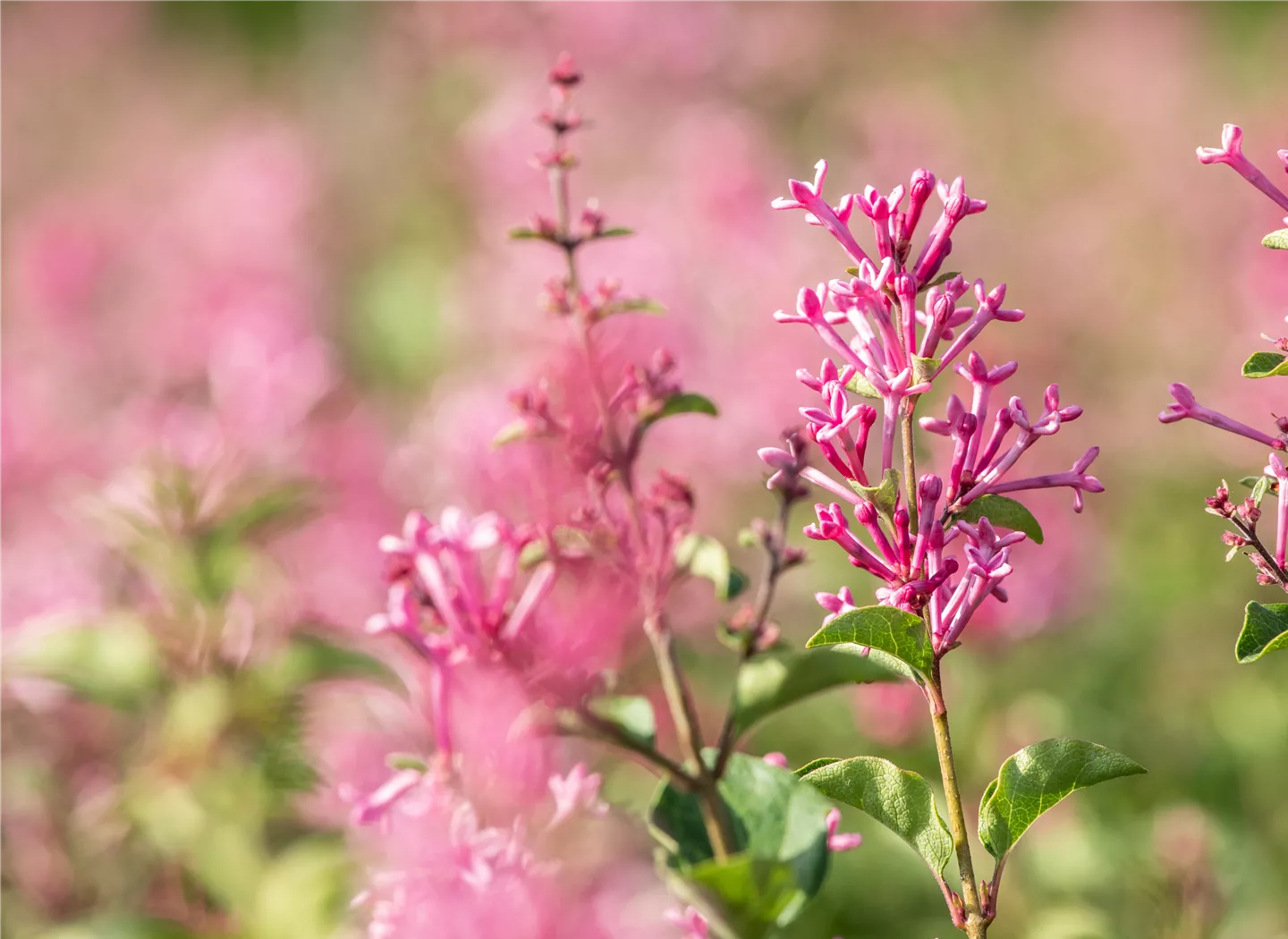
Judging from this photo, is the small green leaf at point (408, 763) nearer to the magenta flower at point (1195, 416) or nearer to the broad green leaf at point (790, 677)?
the broad green leaf at point (790, 677)

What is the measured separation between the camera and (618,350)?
106 centimetres

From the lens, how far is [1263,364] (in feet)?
2.19

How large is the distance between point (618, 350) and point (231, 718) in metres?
0.56

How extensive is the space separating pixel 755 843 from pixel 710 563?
0.18 m

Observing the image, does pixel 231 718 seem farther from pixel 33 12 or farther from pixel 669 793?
pixel 33 12

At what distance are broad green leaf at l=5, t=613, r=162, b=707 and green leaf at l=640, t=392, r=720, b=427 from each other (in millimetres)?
657

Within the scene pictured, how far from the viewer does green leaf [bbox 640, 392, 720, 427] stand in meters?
0.80

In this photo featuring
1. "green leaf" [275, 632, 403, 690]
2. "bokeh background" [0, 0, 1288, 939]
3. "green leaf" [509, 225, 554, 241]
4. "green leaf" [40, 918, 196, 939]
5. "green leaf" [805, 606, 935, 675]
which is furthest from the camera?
"bokeh background" [0, 0, 1288, 939]

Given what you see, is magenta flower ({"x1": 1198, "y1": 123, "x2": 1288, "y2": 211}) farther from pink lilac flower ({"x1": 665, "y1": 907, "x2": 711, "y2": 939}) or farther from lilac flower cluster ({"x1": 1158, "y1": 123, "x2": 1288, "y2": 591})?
pink lilac flower ({"x1": 665, "y1": 907, "x2": 711, "y2": 939})

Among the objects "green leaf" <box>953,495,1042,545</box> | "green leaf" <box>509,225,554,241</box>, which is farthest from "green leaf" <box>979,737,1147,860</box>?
"green leaf" <box>509,225,554,241</box>

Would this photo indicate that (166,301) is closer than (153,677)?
No

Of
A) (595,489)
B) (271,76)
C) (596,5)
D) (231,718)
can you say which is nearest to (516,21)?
(596,5)

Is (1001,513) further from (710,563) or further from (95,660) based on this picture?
(95,660)

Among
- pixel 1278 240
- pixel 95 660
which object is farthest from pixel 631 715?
pixel 95 660
